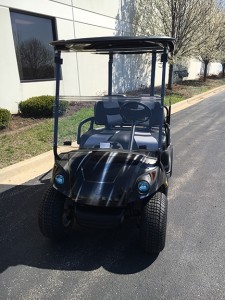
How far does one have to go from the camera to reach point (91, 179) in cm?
254

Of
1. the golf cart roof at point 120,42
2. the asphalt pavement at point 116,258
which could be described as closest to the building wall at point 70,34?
the golf cart roof at point 120,42

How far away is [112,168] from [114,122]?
1026 mm

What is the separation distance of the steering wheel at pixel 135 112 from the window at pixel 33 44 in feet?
20.4

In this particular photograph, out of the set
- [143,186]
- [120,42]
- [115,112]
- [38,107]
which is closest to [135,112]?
[115,112]

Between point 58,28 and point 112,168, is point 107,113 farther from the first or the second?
point 58,28

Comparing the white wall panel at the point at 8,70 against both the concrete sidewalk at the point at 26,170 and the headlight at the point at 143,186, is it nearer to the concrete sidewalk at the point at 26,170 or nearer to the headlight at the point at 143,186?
the concrete sidewalk at the point at 26,170

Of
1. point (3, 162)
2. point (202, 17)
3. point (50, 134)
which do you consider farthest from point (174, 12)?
point (3, 162)

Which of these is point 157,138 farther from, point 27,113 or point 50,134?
point 27,113

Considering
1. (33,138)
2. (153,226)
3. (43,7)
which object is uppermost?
(43,7)

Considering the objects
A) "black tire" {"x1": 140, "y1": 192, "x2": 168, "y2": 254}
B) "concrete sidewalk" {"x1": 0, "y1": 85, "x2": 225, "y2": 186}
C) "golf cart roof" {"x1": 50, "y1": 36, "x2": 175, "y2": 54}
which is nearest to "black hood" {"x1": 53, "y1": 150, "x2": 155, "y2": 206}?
"black tire" {"x1": 140, "y1": 192, "x2": 168, "y2": 254}

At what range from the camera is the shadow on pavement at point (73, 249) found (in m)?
2.53

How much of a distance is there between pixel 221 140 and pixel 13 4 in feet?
21.3

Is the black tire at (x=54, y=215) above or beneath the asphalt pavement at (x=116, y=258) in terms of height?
above

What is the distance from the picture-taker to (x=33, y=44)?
29.4 feet
